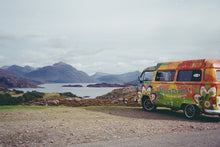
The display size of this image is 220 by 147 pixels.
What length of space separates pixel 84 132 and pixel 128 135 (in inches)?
60.7

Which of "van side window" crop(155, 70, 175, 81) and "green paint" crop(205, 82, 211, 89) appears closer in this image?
"green paint" crop(205, 82, 211, 89)

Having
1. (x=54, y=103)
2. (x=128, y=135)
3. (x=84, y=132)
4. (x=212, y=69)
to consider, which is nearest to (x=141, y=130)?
(x=128, y=135)

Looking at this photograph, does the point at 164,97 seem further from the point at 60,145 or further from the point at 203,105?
the point at 60,145

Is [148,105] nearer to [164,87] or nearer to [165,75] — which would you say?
[164,87]

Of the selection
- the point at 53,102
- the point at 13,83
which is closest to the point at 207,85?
the point at 53,102

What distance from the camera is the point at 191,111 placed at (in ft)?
31.4

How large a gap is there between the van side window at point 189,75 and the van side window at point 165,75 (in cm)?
50

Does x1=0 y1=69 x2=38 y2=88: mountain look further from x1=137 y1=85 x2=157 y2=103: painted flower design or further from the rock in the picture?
x1=137 y1=85 x2=157 y2=103: painted flower design

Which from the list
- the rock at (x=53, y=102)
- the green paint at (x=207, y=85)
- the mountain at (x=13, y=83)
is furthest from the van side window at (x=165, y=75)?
the mountain at (x=13, y=83)

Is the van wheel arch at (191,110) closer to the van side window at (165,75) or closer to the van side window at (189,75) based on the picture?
the van side window at (189,75)

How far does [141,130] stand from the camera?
697cm

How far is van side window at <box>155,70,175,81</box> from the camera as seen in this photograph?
1057 centimetres

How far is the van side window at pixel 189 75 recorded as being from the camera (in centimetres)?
908

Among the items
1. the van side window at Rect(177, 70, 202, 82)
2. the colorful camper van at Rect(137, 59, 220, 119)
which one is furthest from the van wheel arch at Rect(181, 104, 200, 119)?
the van side window at Rect(177, 70, 202, 82)
